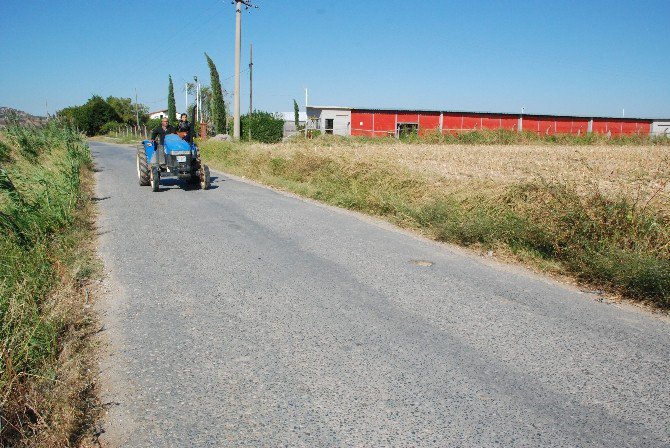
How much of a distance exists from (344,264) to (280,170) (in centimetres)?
1159

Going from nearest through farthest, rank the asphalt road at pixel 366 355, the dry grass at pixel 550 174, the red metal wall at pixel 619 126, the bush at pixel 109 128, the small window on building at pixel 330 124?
1. the asphalt road at pixel 366 355
2. the dry grass at pixel 550 174
3. the small window on building at pixel 330 124
4. the red metal wall at pixel 619 126
5. the bush at pixel 109 128

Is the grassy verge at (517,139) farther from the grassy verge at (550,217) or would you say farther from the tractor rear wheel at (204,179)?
the grassy verge at (550,217)

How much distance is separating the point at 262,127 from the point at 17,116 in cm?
2023

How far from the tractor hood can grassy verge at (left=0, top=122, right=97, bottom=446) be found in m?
3.83

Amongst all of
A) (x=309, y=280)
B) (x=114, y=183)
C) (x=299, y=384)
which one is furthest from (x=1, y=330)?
(x=114, y=183)

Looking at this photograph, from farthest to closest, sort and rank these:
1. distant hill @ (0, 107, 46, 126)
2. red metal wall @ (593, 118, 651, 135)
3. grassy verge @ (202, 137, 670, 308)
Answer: red metal wall @ (593, 118, 651, 135) < distant hill @ (0, 107, 46, 126) < grassy verge @ (202, 137, 670, 308)

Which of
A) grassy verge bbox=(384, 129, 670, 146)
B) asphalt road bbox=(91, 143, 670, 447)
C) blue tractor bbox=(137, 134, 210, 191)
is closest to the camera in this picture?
asphalt road bbox=(91, 143, 670, 447)

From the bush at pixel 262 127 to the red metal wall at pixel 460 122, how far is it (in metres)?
9.81

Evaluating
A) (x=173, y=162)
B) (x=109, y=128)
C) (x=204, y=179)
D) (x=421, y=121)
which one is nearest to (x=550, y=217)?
(x=204, y=179)

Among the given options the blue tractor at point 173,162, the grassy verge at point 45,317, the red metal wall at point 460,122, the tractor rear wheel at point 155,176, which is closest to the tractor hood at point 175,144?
the blue tractor at point 173,162

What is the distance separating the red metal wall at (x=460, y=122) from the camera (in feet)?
163

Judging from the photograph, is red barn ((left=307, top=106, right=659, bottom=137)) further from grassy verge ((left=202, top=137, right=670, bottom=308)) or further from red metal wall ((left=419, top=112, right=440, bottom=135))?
grassy verge ((left=202, top=137, right=670, bottom=308))

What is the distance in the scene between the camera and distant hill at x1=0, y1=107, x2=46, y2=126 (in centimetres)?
2297

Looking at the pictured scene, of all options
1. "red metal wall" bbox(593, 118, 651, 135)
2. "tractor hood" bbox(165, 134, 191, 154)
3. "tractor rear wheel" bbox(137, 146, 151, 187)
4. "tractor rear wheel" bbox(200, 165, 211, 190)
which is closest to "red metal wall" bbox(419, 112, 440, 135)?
"red metal wall" bbox(593, 118, 651, 135)
